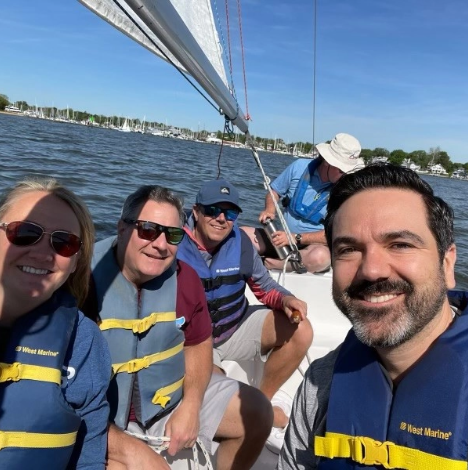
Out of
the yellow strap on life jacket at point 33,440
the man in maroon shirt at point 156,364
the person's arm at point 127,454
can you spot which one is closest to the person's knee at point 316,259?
the man in maroon shirt at point 156,364

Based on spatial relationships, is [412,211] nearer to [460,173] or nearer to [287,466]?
[287,466]

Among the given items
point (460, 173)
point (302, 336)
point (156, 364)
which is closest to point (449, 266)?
point (156, 364)

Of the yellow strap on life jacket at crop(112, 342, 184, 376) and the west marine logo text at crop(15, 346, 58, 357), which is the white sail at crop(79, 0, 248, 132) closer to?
the west marine logo text at crop(15, 346, 58, 357)

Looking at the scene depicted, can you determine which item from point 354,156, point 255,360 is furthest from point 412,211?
point 354,156

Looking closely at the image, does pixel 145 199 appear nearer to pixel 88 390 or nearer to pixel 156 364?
pixel 156 364

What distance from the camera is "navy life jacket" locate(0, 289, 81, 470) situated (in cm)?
119

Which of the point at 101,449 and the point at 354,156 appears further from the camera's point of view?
the point at 354,156

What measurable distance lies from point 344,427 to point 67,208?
992 millimetres

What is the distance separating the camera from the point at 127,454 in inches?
62.9

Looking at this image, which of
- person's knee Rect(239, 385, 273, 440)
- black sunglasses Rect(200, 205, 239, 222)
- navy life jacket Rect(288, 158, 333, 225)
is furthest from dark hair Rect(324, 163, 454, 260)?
navy life jacket Rect(288, 158, 333, 225)

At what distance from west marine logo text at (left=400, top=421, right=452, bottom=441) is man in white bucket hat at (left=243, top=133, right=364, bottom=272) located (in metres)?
2.65

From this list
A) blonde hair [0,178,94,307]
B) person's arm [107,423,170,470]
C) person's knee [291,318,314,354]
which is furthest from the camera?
person's knee [291,318,314,354]

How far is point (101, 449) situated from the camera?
1456 mm

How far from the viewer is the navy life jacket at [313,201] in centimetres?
418
